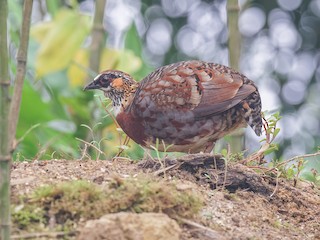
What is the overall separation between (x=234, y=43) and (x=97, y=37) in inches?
35.5

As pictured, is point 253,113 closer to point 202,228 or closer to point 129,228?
point 202,228

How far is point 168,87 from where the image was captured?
152 inches

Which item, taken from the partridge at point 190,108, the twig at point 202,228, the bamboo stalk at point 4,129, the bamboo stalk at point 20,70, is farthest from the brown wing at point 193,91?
the bamboo stalk at point 4,129

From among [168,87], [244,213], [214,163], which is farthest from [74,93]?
[244,213]

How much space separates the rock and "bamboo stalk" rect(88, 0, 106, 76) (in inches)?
106

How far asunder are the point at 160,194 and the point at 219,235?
0.84ft

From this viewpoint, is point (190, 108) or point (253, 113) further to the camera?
point (253, 113)

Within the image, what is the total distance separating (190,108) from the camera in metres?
3.83

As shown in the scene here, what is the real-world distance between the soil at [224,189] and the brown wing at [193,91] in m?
0.42

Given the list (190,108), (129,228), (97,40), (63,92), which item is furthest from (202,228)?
(63,92)

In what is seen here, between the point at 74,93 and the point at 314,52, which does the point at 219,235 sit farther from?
the point at 314,52

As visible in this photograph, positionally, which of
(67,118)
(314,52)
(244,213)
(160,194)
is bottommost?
(314,52)

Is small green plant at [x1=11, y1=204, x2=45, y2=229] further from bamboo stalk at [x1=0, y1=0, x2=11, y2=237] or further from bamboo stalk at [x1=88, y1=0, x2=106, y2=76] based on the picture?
bamboo stalk at [x1=88, y1=0, x2=106, y2=76]

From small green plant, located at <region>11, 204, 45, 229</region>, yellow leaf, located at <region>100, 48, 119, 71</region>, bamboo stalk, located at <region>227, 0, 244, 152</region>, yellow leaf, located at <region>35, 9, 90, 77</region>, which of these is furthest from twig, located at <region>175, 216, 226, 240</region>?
yellow leaf, located at <region>100, 48, 119, 71</region>
